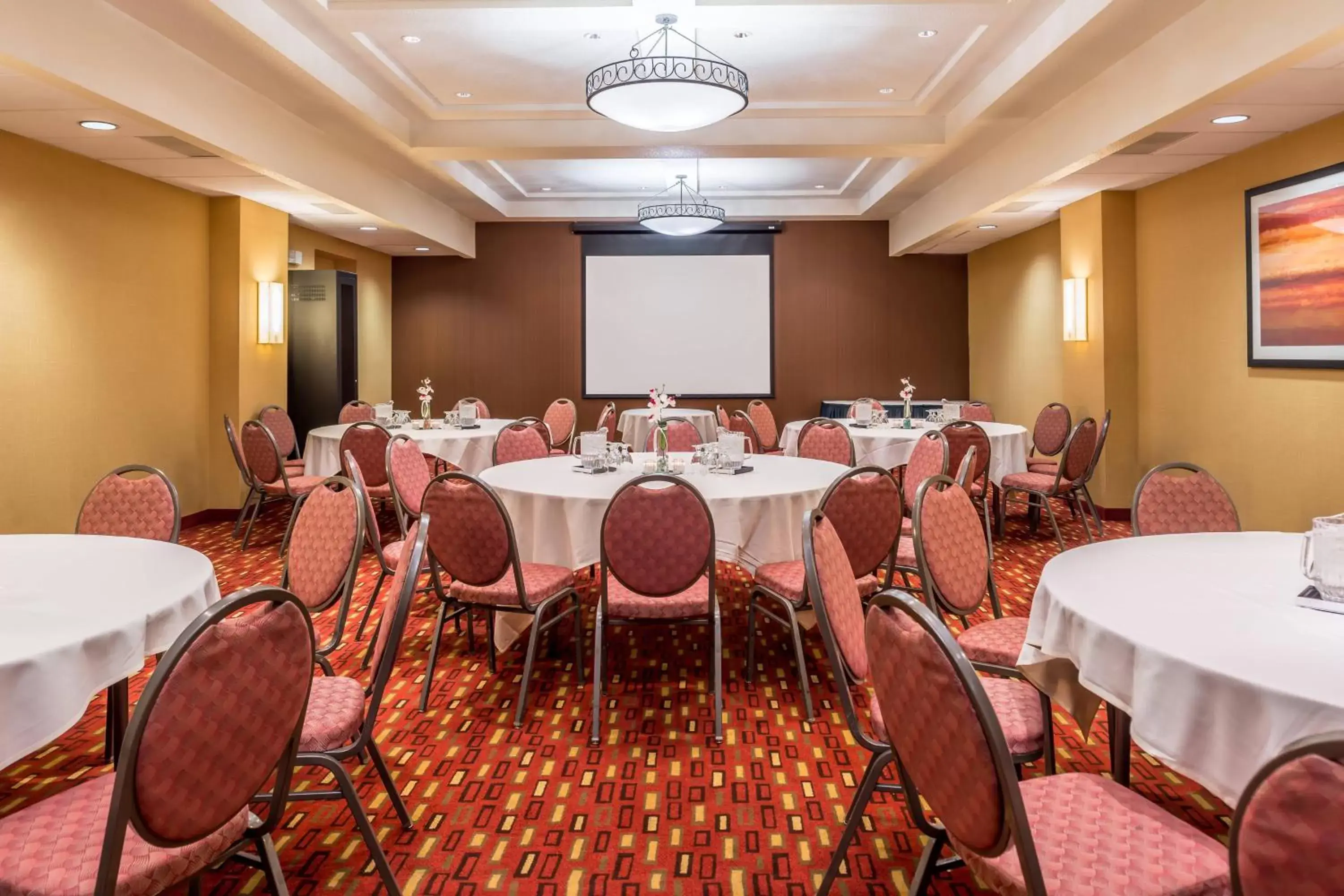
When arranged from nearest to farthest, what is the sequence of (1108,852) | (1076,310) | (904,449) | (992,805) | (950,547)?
(992,805) < (1108,852) < (950,547) < (904,449) < (1076,310)

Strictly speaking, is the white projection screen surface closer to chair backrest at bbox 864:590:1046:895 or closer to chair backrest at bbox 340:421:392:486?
chair backrest at bbox 340:421:392:486

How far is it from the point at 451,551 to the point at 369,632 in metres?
1.43

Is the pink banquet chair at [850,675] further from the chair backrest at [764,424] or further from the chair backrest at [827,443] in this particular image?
the chair backrest at [764,424]

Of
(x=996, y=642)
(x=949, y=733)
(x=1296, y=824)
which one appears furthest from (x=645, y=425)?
(x=1296, y=824)

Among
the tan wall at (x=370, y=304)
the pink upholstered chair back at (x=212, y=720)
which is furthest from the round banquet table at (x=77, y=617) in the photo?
the tan wall at (x=370, y=304)

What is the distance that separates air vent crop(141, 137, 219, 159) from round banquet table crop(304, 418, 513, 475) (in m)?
2.08

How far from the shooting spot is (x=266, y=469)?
21.1 feet

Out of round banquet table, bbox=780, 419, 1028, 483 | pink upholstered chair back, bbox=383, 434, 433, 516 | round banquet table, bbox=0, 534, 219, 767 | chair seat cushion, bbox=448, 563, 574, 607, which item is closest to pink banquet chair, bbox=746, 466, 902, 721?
chair seat cushion, bbox=448, 563, 574, 607

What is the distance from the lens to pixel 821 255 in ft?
37.8

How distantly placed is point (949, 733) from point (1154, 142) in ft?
18.5

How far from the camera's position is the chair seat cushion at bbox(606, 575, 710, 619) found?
10.5 feet

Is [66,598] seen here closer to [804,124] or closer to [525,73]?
[525,73]

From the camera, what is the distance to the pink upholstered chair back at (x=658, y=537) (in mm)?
3104

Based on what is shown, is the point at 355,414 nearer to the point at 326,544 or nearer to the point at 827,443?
the point at 827,443
